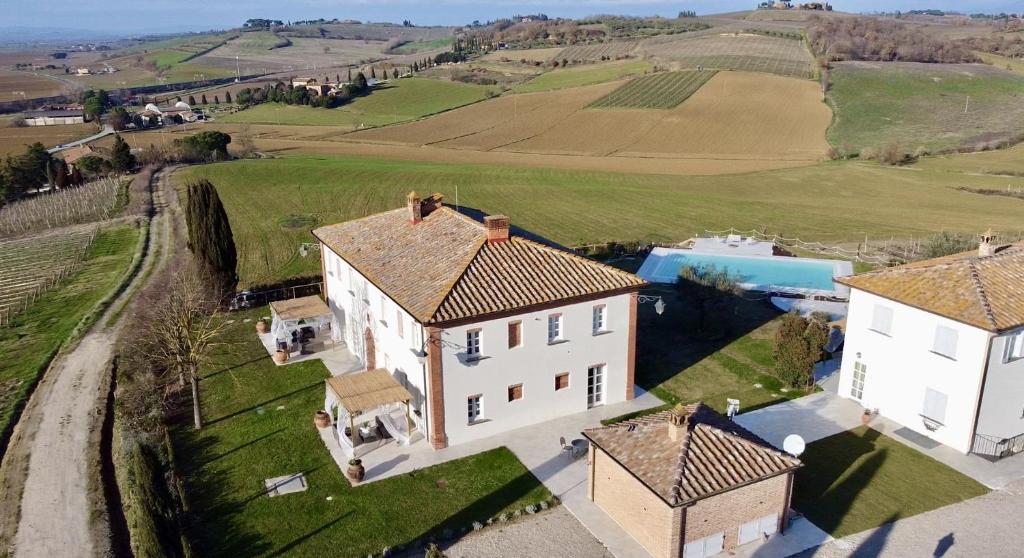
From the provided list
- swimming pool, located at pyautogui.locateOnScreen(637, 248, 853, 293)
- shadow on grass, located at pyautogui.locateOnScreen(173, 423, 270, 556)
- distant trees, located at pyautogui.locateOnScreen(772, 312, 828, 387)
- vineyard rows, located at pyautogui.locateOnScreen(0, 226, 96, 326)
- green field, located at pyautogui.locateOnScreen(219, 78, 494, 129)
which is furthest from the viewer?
green field, located at pyautogui.locateOnScreen(219, 78, 494, 129)

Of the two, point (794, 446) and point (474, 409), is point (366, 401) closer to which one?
point (474, 409)

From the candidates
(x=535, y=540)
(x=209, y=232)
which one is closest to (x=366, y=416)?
(x=535, y=540)

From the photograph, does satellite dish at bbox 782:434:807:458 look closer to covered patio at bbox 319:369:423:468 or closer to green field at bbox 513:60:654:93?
covered patio at bbox 319:369:423:468

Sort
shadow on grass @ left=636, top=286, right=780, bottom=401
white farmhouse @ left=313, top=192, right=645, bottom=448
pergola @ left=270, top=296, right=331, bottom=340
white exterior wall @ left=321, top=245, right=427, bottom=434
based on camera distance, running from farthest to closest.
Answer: pergola @ left=270, top=296, right=331, bottom=340 → shadow on grass @ left=636, top=286, right=780, bottom=401 → white exterior wall @ left=321, top=245, right=427, bottom=434 → white farmhouse @ left=313, top=192, right=645, bottom=448

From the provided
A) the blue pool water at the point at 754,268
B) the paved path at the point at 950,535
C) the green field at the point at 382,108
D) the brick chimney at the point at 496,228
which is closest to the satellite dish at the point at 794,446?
the paved path at the point at 950,535

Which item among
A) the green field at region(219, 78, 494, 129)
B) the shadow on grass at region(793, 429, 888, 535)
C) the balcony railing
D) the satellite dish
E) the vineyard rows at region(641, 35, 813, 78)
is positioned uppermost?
the vineyard rows at region(641, 35, 813, 78)

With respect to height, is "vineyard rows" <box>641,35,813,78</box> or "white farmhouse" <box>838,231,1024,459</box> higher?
"vineyard rows" <box>641,35,813,78</box>

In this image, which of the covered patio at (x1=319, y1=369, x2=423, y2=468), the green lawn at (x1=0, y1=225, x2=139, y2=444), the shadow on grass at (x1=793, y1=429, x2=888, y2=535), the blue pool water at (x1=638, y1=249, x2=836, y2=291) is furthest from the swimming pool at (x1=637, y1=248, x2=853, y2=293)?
the green lawn at (x1=0, y1=225, x2=139, y2=444)
